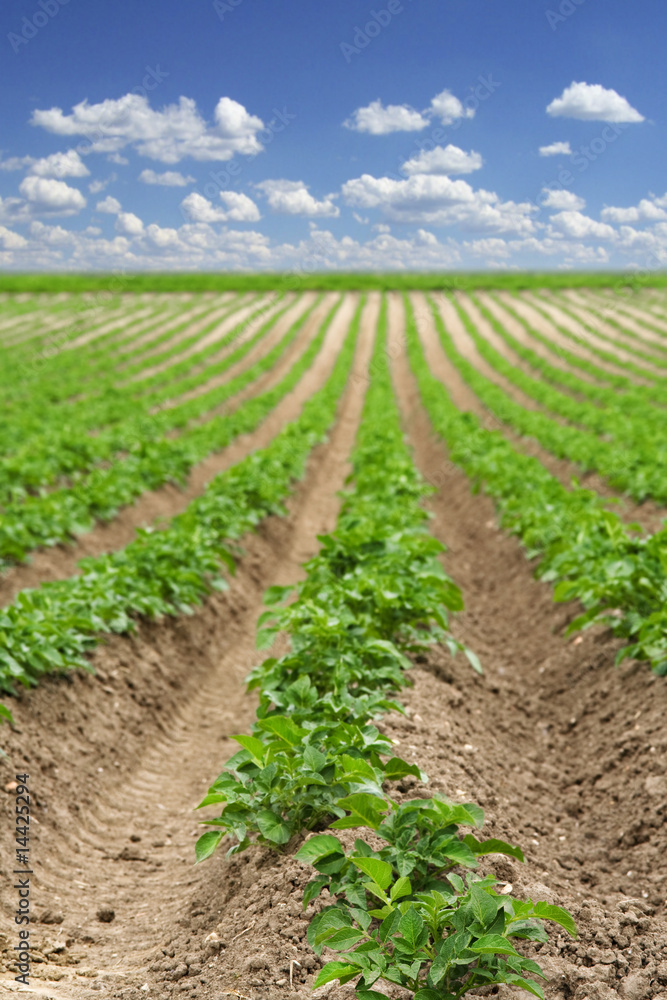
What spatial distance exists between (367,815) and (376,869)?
1.22 ft

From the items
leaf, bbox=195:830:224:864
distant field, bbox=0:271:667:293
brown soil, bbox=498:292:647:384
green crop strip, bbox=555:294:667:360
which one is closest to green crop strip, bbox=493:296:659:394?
brown soil, bbox=498:292:647:384

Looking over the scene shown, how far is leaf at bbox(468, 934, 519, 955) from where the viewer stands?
2.21m

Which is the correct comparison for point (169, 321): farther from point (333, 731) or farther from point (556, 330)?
point (333, 731)

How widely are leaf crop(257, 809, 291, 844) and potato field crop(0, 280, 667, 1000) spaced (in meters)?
0.01

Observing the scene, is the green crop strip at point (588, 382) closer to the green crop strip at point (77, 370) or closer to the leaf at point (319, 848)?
the green crop strip at point (77, 370)

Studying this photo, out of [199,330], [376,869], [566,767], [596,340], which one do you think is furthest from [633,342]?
[376,869]

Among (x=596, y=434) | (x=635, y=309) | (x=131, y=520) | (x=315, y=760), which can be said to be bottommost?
(x=131, y=520)

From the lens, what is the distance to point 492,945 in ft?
7.32

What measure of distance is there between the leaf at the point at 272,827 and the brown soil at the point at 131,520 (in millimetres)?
6089

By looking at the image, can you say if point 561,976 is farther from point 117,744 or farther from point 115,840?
point 117,744

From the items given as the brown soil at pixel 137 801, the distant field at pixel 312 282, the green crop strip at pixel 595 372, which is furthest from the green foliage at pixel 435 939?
the distant field at pixel 312 282

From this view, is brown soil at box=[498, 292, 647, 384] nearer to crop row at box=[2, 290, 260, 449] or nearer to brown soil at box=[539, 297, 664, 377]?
brown soil at box=[539, 297, 664, 377]

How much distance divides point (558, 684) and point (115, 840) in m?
3.74

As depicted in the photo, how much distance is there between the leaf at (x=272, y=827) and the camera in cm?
307
